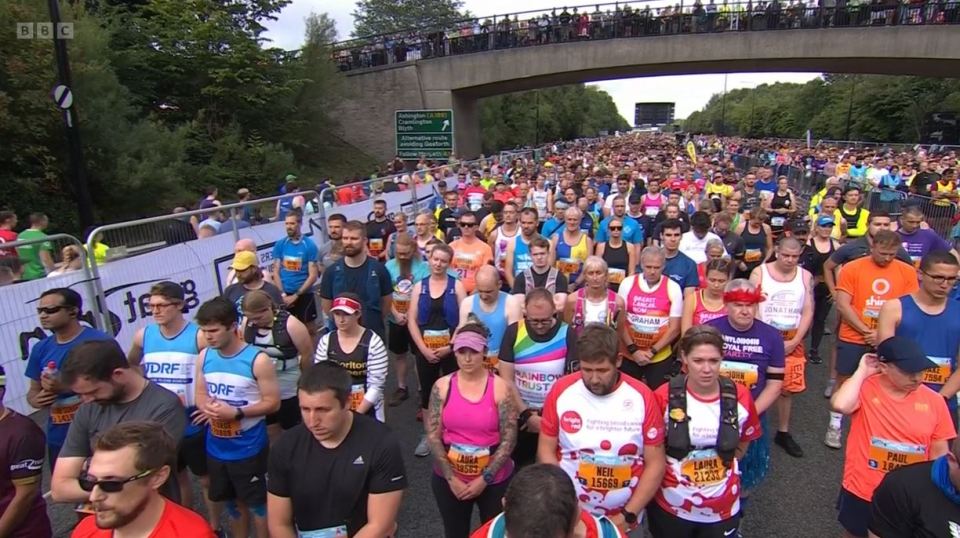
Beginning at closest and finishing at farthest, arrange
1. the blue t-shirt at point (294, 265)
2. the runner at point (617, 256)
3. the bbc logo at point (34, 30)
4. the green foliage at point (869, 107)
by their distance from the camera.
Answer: the runner at point (617, 256)
the blue t-shirt at point (294, 265)
the bbc logo at point (34, 30)
the green foliage at point (869, 107)

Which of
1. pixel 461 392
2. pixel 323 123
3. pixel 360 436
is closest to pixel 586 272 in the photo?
pixel 461 392

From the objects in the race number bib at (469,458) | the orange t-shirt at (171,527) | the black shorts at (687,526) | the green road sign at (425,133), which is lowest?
the black shorts at (687,526)

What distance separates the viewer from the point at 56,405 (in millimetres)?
3643

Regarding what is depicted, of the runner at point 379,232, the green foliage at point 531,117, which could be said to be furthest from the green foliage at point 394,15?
the runner at point 379,232

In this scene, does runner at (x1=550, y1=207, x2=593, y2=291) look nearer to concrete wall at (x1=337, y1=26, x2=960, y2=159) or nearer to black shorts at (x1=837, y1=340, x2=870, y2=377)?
black shorts at (x1=837, y1=340, x2=870, y2=377)

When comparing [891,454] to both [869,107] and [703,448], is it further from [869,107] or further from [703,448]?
[869,107]

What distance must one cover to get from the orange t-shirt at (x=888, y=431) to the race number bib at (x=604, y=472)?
1343 millimetres

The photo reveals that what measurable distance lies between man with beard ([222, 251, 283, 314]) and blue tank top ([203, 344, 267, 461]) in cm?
150

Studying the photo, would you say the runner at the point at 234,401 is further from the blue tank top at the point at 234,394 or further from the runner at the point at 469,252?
the runner at the point at 469,252

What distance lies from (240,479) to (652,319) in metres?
3.28

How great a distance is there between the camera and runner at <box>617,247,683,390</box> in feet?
15.4

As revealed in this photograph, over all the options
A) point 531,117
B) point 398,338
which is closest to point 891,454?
point 398,338

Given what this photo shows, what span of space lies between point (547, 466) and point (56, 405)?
3.42 m

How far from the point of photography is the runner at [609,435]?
279 cm
